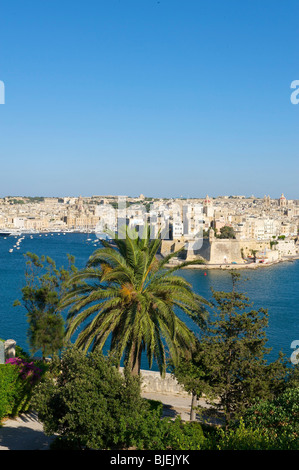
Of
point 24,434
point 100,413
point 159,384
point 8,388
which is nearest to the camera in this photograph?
point 100,413

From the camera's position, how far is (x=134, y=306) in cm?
561

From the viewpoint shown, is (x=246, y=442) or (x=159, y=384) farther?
(x=159, y=384)

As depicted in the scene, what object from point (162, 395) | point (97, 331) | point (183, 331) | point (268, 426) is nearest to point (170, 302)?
point (183, 331)

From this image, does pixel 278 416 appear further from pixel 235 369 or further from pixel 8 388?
pixel 8 388

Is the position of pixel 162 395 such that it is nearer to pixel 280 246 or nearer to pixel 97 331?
pixel 97 331

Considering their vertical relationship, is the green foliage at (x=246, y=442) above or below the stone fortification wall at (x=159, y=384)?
above

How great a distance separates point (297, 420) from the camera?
4.74m

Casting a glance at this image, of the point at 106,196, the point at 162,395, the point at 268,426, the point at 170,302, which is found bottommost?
the point at 162,395

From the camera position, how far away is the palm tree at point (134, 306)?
18.0 ft

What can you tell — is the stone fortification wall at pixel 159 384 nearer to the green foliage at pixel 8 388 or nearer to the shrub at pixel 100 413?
the green foliage at pixel 8 388

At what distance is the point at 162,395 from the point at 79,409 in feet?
15.7

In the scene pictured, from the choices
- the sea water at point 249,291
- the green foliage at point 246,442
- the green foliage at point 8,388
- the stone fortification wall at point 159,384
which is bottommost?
Answer: the sea water at point 249,291

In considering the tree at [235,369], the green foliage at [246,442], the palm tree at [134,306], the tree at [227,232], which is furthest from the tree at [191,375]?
the tree at [227,232]

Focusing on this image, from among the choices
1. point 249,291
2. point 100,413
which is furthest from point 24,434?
point 249,291
